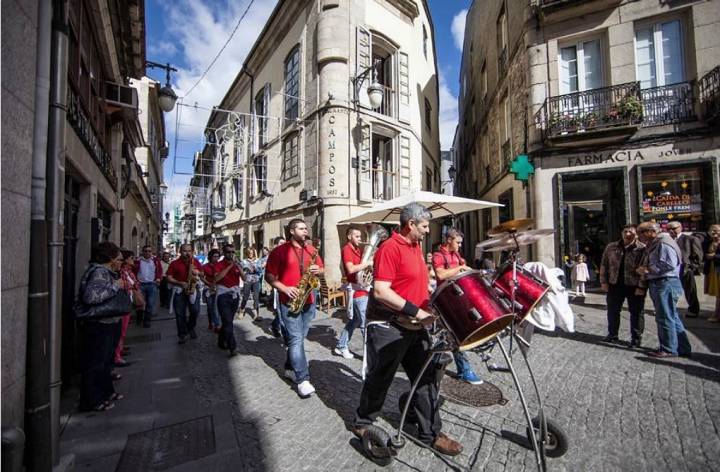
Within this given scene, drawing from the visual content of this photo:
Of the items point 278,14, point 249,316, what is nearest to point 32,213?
point 249,316

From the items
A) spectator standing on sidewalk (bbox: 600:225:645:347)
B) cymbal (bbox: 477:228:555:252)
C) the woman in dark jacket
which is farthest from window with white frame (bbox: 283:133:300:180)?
cymbal (bbox: 477:228:555:252)

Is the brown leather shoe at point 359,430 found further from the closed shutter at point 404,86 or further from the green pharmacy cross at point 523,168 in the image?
the closed shutter at point 404,86

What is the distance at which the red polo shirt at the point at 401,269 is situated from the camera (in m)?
2.68

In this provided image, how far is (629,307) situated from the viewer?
209 inches

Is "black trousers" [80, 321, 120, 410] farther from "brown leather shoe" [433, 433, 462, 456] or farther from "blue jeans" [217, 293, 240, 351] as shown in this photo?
"brown leather shoe" [433, 433, 462, 456]

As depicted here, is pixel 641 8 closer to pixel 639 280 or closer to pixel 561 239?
pixel 561 239

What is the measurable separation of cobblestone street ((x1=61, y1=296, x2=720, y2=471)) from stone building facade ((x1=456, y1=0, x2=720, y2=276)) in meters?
5.62

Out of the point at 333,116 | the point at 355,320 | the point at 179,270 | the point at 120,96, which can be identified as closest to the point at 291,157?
the point at 333,116

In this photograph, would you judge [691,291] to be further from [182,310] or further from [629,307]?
[182,310]

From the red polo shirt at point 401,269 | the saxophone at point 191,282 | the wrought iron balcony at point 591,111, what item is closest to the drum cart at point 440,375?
the red polo shirt at point 401,269

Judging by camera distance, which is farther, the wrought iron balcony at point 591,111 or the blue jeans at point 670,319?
the wrought iron balcony at point 591,111

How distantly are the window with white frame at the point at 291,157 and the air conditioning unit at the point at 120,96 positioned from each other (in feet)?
19.3

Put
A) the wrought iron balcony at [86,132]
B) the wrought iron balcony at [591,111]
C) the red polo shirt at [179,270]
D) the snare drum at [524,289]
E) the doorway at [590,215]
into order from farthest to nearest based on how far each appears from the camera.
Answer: the doorway at [590,215] → the wrought iron balcony at [591,111] → the red polo shirt at [179,270] → the wrought iron balcony at [86,132] → the snare drum at [524,289]

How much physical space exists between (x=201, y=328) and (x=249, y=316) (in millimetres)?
1627
